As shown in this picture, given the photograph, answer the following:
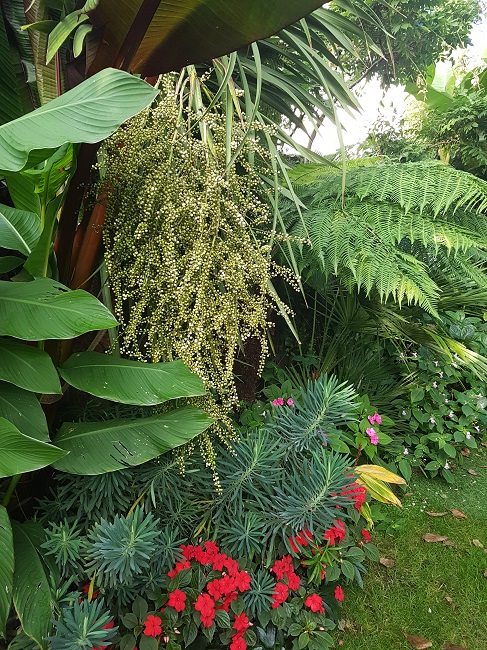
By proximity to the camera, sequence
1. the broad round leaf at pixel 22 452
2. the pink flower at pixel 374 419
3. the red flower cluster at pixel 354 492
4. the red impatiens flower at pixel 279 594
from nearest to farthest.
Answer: the broad round leaf at pixel 22 452, the red impatiens flower at pixel 279 594, the red flower cluster at pixel 354 492, the pink flower at pixel 374 419

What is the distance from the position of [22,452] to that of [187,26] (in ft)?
2.98

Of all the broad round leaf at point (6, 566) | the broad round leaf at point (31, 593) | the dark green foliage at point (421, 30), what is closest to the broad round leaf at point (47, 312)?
the broad round leaf at point (6, 566)

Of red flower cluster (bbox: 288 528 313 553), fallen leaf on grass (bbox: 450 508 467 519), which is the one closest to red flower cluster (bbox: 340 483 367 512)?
red flower cluster (bbox: 288 528 313 553)

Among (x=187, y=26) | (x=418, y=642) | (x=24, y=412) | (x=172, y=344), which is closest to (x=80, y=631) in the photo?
(x=24, y=412)

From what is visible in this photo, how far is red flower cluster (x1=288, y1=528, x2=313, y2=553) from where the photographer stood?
3.72ft

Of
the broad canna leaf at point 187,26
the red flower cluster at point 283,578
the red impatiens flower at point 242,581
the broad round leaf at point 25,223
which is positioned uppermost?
the broad canna leaf at point 187,26

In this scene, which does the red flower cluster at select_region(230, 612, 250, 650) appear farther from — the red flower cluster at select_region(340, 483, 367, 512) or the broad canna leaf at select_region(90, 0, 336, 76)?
the broad canna leaf at select_region(90, 0, 336, 76)

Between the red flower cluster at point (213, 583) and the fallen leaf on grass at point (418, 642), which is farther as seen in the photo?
the fallen leaf on grass at point (418, 642)

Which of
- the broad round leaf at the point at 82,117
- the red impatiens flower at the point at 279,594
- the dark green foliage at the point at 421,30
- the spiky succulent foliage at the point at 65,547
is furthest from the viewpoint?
the dark green foliage at the point at 421,30

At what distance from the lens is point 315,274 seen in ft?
6.07

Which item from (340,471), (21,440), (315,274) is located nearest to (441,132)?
(315,274)

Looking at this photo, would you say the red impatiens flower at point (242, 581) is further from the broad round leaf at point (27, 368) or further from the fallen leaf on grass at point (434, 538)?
the fallen leaf on grass at point (434, 538)

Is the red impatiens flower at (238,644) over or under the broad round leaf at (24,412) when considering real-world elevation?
under

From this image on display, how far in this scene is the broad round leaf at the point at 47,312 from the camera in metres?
0.93
